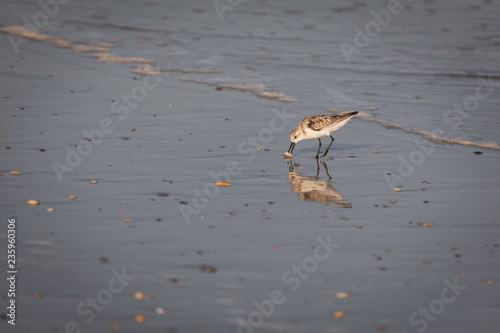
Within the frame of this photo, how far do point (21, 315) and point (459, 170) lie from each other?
292 inches

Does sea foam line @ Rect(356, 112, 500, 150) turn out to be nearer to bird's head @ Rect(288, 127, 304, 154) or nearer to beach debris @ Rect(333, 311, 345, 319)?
bird's head @ Rect(288, 127, 304, 154)

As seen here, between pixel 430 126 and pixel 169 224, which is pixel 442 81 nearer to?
pixel 430 126

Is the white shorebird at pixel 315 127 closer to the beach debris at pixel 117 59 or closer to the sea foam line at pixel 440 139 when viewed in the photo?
the sea foam line at pixel 440 139

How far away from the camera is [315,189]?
9.70 m

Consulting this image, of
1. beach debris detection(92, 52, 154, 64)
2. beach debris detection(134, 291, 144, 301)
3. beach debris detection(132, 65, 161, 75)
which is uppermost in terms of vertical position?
beach debris detection(134, 291, 144, 301)

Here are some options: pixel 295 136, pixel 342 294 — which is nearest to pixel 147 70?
pixel 295 136

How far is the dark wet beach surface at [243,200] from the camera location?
611 cm

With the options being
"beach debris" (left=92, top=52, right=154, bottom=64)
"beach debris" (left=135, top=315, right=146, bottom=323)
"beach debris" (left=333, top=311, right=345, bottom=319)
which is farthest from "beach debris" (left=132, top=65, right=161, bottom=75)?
"beach debris" (left=333, top=311, right=345, bottom=319)

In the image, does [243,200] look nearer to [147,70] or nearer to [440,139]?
A: [440,139]

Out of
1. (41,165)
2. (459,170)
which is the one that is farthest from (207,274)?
(459,170)

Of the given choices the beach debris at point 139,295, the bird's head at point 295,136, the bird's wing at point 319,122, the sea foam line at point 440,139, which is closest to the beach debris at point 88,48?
the sea foam line at point 440,139

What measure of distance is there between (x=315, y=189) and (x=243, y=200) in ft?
4.22

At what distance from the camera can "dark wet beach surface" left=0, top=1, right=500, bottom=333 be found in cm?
611

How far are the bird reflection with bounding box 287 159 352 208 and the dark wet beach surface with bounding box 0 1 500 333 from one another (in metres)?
0.05
